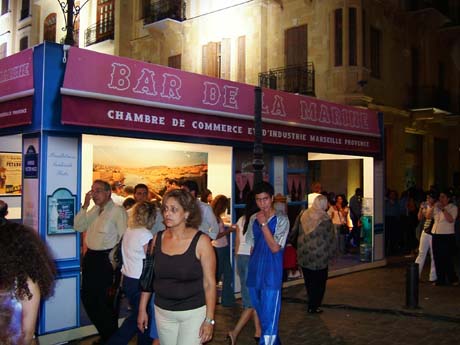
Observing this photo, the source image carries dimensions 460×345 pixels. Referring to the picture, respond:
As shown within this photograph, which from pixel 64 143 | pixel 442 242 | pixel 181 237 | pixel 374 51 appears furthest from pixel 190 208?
pixel 374 51

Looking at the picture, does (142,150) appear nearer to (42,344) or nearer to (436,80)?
(42,344)

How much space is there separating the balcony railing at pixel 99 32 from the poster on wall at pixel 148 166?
15.0 m

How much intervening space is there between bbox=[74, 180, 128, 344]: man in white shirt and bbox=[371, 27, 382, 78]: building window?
51.9 ft

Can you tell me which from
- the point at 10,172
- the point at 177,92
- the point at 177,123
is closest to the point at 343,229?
the point at 177,123

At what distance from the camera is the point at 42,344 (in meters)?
6.48

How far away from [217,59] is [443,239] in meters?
13.3

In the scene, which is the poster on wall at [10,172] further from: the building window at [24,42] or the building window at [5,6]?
the building window at [5,6]

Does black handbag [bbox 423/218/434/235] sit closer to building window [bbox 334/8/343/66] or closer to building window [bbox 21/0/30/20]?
building window [bbox 334/8/343/66]

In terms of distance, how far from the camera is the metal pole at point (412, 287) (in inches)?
328

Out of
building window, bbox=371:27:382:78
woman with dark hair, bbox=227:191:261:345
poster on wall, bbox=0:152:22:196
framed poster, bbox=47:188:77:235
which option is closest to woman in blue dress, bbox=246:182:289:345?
woman with dark hair, bbox=227:191:261:345

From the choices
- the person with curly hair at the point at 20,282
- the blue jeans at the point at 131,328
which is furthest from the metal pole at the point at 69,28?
the person with curly hair at the point at 20,282

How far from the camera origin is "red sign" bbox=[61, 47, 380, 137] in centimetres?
687

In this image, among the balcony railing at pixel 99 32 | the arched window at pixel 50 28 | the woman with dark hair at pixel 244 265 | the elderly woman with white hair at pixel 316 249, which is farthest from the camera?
the arched window at pixel 50 28

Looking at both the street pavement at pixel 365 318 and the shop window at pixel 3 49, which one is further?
the shop window at pixel 3 49
